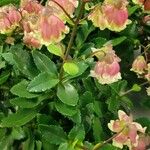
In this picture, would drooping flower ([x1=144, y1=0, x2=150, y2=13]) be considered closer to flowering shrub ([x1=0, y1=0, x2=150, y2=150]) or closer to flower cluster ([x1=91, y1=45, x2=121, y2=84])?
flowering shrub ([x1=0, y1=0, x2=150, y2=150])

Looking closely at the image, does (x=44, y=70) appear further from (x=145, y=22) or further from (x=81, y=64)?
(x=145, y=22)

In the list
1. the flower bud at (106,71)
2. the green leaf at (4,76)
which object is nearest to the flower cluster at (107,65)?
the flower bud at (106,71)

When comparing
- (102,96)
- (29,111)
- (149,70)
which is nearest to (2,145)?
(29,111)

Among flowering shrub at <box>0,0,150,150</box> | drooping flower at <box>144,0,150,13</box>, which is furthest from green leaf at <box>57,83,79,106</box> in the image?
drooping flower at <box>144,0,150,13</box>

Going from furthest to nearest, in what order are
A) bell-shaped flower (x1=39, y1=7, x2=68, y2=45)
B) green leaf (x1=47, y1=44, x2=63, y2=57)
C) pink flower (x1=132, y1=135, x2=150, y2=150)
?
pink flower (x1=132, y1=135, x2=150, y2=150)
green leaf (x1=47, y1=44, x2=63, y2=57)
bell-shaped flower (x1=39, y1=7, x2=68, y2=45)

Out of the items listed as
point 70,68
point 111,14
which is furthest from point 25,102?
point 111,14

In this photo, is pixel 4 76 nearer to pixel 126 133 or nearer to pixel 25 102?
pixel 25 102
